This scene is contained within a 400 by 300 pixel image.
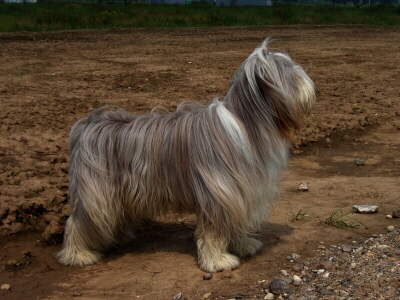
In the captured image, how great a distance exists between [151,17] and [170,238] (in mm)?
21634

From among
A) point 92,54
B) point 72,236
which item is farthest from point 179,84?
point 72,236

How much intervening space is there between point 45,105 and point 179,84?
2.84 metres

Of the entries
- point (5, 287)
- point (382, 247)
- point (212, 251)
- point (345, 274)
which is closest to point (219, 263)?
point (212, 251)

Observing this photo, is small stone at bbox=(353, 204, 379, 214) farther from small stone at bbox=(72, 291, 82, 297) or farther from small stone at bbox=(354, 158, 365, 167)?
small stone at bbox=(72, 291, 82, 297)

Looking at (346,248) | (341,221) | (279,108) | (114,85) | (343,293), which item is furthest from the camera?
(114,85)

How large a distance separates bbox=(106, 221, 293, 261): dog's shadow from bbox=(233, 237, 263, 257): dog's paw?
0.40 feet

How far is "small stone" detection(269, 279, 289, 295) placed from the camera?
4055 mm

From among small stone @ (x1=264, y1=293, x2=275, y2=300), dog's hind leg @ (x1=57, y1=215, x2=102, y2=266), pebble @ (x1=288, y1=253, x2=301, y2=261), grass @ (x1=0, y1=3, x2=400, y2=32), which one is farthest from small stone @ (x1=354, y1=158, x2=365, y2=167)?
grass @ (x1=0, y1=3, x2=400, y2=32)

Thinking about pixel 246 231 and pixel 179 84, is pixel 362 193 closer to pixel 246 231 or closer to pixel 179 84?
pixel 246 231

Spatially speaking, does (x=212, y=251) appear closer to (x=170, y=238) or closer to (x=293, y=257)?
(x=293, y=257)

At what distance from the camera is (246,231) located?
14.6 feet

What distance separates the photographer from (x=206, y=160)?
165 inches

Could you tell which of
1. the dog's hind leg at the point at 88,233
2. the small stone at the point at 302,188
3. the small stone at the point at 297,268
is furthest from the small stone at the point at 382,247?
the dog's hind leg at the point at 88,233

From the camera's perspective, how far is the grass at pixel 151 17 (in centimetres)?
2217
